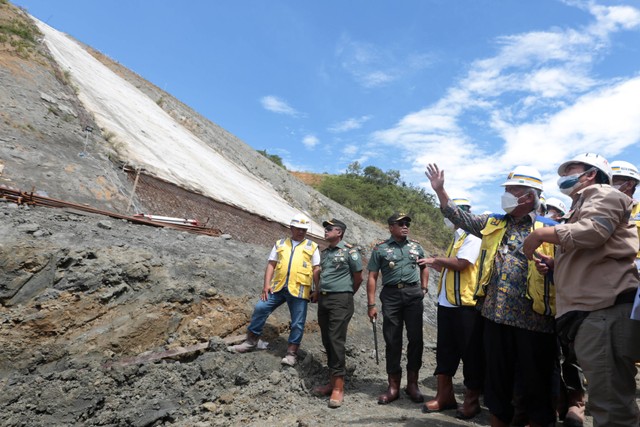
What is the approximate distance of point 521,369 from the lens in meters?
3.06

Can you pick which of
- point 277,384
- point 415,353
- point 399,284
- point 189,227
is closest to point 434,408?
point 415,353

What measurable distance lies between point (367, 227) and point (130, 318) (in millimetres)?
14995

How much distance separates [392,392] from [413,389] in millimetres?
231

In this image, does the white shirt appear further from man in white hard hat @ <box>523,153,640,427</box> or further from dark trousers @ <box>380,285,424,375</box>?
man in white hard hat @ <box>523,153,640,427</box>

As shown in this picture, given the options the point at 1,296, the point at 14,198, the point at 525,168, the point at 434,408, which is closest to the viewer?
the point at 525,168

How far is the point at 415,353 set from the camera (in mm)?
4496

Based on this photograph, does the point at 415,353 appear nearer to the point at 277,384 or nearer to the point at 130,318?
the point at 277,384

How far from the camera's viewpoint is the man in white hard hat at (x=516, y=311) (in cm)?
303

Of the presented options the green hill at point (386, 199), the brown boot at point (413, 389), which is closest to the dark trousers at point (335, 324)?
the brown boot at point (413, 389)

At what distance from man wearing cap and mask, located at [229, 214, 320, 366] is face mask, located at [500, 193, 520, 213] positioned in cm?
235

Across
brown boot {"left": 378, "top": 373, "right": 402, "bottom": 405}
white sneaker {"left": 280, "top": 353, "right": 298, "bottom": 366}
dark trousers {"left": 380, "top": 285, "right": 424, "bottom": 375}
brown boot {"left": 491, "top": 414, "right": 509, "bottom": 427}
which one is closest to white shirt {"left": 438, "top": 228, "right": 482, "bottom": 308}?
dark trousers {"left": 380, "top": 285, "right": 424, "bottom": 375}

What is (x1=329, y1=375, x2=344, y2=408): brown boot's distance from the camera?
13.6 feet

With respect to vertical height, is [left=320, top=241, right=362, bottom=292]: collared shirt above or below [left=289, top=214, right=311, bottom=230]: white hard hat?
below

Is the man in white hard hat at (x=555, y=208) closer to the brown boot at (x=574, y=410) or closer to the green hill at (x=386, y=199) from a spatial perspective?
the brown boot at (x=574, y=410)
